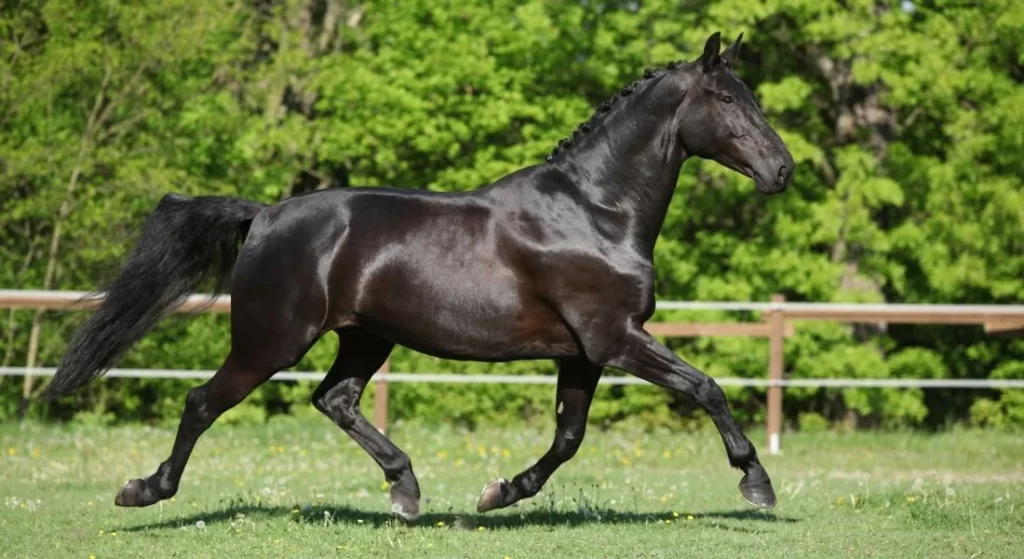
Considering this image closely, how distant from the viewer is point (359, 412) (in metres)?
6.93

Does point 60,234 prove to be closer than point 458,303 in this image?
No

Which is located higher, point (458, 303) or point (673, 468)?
point (458, 303)

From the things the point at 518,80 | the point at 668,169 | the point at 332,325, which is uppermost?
the point at 518,80

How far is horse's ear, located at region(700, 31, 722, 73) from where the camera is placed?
6.32 metres

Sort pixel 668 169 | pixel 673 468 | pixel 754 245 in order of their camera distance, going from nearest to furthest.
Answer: pixel 668 169 → pixel 673 468 → pixel 754 245

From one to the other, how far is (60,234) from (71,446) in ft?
14.5

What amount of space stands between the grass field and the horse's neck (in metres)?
Answer: 1.53

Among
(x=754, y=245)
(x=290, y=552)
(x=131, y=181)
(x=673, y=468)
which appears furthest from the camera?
(x=754, y=245)

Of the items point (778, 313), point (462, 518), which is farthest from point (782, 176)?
point (778, 313)

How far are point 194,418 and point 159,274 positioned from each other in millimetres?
868

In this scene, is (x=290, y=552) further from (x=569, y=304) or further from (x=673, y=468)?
(x=673, y=468)

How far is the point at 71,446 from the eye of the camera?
12.6m

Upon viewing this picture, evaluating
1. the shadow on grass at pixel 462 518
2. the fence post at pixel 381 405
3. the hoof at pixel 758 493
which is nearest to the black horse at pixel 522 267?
the hoof at pixel 758 493

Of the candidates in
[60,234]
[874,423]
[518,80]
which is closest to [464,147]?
[518,80]
